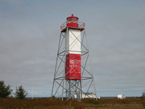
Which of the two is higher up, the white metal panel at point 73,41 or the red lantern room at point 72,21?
the red lantern room at point 72,21

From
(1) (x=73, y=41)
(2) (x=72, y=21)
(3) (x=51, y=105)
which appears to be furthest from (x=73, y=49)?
(3) (x=51, y=105)

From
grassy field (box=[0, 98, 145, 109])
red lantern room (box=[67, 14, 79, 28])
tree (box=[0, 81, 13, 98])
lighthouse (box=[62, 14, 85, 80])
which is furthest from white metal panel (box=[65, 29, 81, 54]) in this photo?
tree (box=[0, 81, 13, 98])

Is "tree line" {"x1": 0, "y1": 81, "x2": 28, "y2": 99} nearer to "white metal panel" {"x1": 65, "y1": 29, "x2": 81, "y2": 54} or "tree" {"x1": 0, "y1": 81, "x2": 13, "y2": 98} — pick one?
"tree" {"x1": 0, "y1": 81, "x2": 13, "y2": 98}

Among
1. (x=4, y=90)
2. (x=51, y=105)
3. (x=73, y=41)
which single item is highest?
(x=73, y=41)

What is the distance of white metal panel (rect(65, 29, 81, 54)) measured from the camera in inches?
1414

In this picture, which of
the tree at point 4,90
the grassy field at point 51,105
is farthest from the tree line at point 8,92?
the grassy field at point 51,105

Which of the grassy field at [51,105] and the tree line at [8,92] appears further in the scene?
the tree line at [8,92]

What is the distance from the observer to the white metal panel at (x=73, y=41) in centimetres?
3591

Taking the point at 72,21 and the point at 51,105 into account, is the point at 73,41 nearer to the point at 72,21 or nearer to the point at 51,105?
the point at 72,21

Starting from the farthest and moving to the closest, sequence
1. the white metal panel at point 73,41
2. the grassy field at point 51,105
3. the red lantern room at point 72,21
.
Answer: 1. the red lantern room at point 72,21
2. the white metal panel at point 73,41
3. the grassy field at point 51,105

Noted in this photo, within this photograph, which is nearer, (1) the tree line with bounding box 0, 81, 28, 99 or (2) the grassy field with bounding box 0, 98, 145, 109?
(2) the grassy field with bounding box 0, 98, 145, 109

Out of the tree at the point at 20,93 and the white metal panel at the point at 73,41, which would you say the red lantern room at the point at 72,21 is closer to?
the white metal panel at the point at 73,41

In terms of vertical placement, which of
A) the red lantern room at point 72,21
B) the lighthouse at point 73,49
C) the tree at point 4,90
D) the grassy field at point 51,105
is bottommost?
the grassy field at point 51,105

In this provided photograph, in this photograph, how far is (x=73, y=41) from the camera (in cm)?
3628
